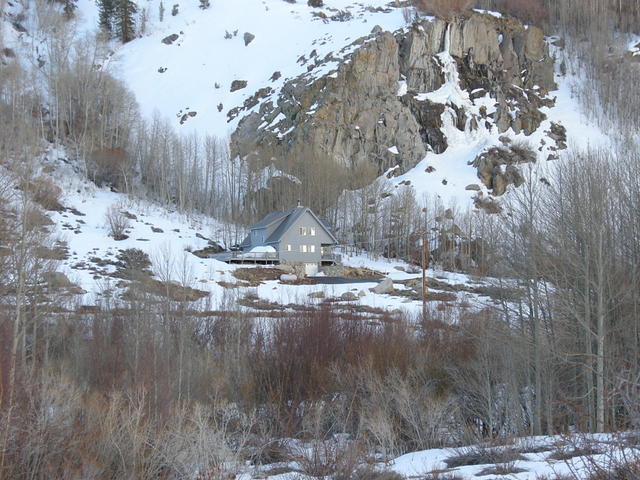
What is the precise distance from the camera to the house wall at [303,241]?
53688 millimetres

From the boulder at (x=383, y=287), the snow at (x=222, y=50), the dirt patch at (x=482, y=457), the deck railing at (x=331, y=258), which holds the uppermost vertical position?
the snow at (x=222, y=50)

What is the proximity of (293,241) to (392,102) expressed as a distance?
3432 centimetres

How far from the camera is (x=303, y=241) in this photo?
5462 cm

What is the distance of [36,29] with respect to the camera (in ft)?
297

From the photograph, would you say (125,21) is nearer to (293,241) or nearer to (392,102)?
(392,102)

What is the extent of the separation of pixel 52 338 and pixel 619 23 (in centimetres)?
11165

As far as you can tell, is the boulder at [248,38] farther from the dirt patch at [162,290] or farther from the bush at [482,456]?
the bush at [482,456]

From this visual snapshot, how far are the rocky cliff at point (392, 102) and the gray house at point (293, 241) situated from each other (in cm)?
1593

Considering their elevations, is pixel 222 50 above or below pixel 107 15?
below

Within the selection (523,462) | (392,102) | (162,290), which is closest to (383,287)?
(162,290)

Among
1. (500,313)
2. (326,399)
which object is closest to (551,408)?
(500,313)

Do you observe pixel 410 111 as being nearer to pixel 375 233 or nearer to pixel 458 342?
pixel 375 233

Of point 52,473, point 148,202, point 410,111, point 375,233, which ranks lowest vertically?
point 52,473

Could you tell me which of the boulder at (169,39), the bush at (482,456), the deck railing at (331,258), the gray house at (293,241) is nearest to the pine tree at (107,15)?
the boulder at (169,39)
